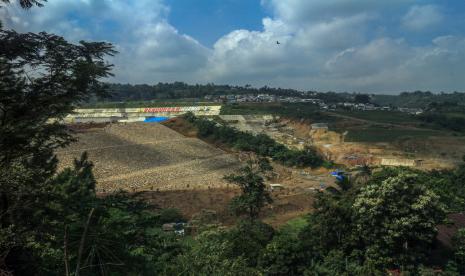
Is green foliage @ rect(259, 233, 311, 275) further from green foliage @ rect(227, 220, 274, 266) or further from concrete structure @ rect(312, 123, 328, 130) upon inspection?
concrete structure @ rect(312, 123, 328, 130)

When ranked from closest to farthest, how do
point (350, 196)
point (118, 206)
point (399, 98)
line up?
1. point (118, 206)
2. point (350, 196)
3. point (399, 98)

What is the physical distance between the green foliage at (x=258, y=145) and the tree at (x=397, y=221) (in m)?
36.0

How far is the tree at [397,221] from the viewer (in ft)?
55.7

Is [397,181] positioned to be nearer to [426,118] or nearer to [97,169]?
[97,169]

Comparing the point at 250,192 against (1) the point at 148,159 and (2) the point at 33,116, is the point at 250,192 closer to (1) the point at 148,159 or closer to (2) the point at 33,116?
(2) the point at 33,116

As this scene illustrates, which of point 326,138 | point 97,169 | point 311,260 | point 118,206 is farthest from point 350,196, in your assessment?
point 326,138

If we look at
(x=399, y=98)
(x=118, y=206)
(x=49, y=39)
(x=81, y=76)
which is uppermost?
(x=49, y=39)

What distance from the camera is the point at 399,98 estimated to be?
200 metres

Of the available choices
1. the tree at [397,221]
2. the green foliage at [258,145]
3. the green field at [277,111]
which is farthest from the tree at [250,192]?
the green field at [277,111]

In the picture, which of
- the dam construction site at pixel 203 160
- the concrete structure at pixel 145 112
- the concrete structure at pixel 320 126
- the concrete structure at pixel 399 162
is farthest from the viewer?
the concrete structure at pixel 145 112

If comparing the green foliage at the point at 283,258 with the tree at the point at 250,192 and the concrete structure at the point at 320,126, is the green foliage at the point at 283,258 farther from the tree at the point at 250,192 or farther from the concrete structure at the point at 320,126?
the concrete structure at the point at 320,126

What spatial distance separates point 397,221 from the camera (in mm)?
17016

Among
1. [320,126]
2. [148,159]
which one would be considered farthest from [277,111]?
[148,159]

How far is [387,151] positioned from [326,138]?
11387mm
